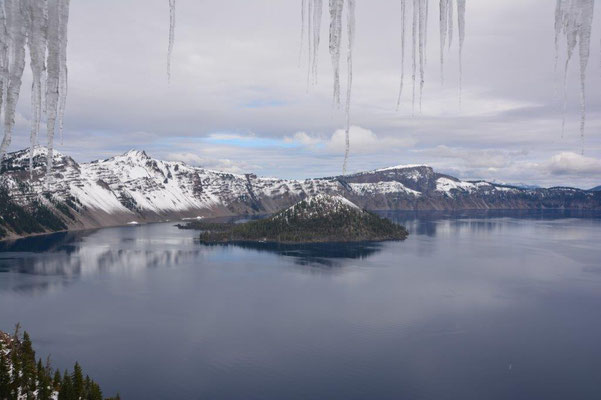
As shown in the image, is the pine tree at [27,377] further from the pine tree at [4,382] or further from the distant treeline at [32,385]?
the pine tree at [4,382]

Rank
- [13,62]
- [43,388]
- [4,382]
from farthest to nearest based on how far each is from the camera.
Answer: [43,388]
[4,382]
[13,62]

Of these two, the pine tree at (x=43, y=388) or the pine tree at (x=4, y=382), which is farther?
the pine tree at (x=43, y=388)

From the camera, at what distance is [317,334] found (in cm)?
11581

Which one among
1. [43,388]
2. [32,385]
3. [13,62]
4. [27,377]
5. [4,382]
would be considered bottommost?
[32,385]

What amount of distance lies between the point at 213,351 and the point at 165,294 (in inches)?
2556

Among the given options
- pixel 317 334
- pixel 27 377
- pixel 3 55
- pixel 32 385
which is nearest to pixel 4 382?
pixel 27 377

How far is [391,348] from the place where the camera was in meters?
105

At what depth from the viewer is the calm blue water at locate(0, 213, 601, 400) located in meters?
85.3

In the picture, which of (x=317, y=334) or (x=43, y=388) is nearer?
(x=43, y=388)

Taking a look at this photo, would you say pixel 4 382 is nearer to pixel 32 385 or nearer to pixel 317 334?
pixel 32 385

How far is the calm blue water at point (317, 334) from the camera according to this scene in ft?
280

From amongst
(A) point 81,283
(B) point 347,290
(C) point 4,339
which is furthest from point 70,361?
(B) point 347,290

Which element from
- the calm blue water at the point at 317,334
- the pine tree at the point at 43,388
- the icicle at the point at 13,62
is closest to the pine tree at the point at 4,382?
the pine tree at the point at 43,388

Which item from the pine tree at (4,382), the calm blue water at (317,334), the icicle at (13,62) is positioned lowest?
the calm blue water at (317,334)
